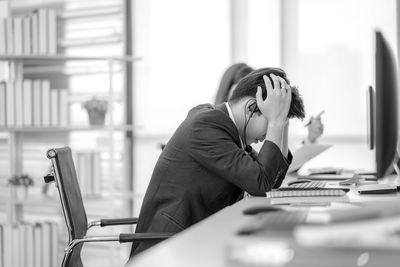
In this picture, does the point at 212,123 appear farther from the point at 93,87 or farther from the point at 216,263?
the point at 93,87

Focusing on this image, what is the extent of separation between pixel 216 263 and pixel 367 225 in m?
0.25

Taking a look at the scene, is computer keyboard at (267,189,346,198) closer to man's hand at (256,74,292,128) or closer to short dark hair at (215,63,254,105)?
man's hand at (256,74,292,128)

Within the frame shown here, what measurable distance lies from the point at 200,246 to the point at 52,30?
3150mm

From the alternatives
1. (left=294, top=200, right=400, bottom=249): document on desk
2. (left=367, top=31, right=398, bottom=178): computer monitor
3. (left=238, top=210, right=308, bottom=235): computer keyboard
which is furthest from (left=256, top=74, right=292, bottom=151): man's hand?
(left=294, top=200, right=400, bottom=249): document on desk

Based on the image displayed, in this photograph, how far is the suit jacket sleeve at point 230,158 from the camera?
71.6 inches

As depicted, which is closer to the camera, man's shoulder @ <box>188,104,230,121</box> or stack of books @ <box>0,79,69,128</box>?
man's shoulder @ <box>188,104,230,121</box>

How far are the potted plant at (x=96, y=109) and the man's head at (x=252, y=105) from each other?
2171 mm

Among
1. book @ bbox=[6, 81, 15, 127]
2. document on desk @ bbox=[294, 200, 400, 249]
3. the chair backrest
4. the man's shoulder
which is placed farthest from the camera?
book @ bbox=[6, 81, 15, 127]

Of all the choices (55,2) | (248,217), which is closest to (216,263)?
(248,217)

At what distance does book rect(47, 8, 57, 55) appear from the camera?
391 centimetres

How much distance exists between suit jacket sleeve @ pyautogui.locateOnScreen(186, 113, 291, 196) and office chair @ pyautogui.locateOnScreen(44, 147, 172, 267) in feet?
0.99

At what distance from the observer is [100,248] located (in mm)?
4527

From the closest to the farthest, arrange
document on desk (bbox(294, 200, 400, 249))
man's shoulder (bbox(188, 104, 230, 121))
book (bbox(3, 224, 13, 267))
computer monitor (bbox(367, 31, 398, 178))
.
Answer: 1. document on desk (bbox(294, 200, 400, 249))
2. computer monitor (bbox(367, 31, 398, 178))
3. man's shoulder (bbox(188, 104, 230, 121))
4. book (bbox(3, 224, 13, 267))

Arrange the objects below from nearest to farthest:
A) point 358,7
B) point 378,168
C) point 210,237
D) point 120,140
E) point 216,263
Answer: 1. point 216,263
2. point 210,237
3. point 378,168
4. point 358,7
5. point 120,140
